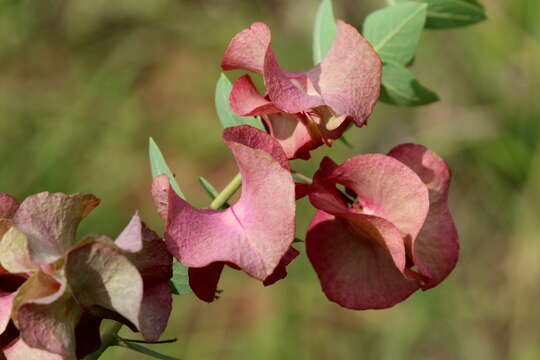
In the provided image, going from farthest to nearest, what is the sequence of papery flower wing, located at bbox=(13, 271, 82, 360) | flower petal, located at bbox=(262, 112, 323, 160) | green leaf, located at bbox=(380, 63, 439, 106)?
green leaf, located at bbox=(380, 63, 439, 106) < flower petal, located at bbox=(262, 112, 323, 160) < papery flower wing, located at bbox=(13, 271, 82, 360)

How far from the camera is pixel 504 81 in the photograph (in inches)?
103

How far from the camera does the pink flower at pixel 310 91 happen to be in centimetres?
54

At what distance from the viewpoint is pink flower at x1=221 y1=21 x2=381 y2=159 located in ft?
1.76

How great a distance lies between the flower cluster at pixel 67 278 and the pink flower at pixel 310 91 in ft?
0.41

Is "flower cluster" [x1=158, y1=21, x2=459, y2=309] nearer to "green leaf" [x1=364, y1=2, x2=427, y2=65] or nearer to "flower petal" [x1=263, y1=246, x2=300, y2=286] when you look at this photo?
"flower petal" [x1=263, y1=246, x2=300, y2=286]

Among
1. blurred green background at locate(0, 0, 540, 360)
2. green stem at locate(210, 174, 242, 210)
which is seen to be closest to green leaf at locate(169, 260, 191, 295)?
green stem at locate(210, 174, 242, 210)

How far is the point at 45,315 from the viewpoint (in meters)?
0.47

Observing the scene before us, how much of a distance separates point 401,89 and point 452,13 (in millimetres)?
107

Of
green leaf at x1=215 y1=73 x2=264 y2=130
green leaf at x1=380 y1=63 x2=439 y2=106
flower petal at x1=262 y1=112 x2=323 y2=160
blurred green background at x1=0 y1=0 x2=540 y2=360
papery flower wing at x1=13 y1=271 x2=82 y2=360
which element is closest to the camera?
papery flower wing at x1=13 y1=271 x2=82 y2=360

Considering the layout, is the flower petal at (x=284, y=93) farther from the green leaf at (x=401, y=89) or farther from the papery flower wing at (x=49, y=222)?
the green leaf at (x=401, y=89)

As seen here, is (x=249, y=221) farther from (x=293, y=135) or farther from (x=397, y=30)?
(x=397, y=30)

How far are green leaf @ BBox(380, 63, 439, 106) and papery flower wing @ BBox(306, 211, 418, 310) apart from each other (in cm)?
24

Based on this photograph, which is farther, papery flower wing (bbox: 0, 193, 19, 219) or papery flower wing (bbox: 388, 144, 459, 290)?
papery flower wing (bbox: 388, 144, 459, 290)

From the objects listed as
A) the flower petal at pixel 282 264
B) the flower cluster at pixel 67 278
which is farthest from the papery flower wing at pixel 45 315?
the flower petal at pixel 282 264
